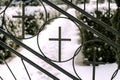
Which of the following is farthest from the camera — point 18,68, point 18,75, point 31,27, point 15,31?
point 31,27

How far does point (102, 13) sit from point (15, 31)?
2.41 meters

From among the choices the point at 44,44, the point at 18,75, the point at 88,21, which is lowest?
the point at 44,44

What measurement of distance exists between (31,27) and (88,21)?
2.88m

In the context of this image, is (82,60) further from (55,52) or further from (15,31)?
(15,31)

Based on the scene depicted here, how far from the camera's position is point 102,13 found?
6602 millimetres

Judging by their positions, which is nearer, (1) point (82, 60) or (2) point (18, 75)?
(2) point (18, 75)

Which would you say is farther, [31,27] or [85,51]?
[31,27]

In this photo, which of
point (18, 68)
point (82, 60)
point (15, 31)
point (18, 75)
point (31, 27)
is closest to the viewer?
point (18, 75)

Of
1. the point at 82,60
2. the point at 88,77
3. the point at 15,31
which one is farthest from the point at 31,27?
the point at 88,77

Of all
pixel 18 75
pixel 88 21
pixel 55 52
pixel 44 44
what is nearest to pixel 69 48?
pixel 55 52

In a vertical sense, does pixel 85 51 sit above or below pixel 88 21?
below

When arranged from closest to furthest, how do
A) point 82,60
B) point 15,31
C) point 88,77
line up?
1. point 88,77
2. point 82,60
3. point 15,31

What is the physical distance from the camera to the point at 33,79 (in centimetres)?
→ 566

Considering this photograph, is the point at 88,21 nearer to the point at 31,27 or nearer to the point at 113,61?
the point at 113,61
